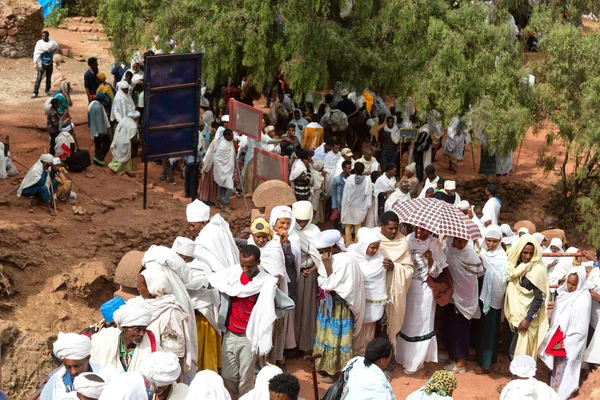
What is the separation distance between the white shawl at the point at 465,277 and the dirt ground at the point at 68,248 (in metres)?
0.80

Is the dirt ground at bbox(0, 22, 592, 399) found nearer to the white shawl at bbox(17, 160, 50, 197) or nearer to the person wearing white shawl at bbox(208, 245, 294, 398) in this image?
the white shawl at bbox(17, 160, 50, 197)

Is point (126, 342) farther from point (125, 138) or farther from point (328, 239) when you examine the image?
point (125, 138)

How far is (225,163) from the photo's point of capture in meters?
13.0

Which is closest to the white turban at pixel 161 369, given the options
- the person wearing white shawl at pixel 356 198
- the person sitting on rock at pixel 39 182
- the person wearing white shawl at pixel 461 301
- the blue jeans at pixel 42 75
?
the person wearing white shawl at pixel 461 301

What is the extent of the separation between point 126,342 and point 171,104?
556cm

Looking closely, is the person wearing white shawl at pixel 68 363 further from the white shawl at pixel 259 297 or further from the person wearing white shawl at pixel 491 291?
the person wearing white shawl at pixel 491 291

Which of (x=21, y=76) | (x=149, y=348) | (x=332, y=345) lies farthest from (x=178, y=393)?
(x=21, y=76)

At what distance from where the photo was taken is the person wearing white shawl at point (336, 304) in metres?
8.34

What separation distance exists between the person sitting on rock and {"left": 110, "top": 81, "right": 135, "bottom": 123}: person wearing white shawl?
3202 millimetres

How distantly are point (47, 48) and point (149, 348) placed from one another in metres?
12.5

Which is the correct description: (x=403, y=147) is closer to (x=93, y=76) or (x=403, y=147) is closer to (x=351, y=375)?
(x=93, y=76)

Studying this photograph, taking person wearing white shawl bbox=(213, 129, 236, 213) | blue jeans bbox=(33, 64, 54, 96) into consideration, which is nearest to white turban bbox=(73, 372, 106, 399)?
person wearing white shawl bbox=(213, 129, 236, 213)

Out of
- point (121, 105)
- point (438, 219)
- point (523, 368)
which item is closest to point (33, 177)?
point (121, 105)

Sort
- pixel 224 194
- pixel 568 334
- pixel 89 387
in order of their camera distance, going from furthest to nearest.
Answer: pixel 224 194 → pixel 568 334 → pixel 89 387
